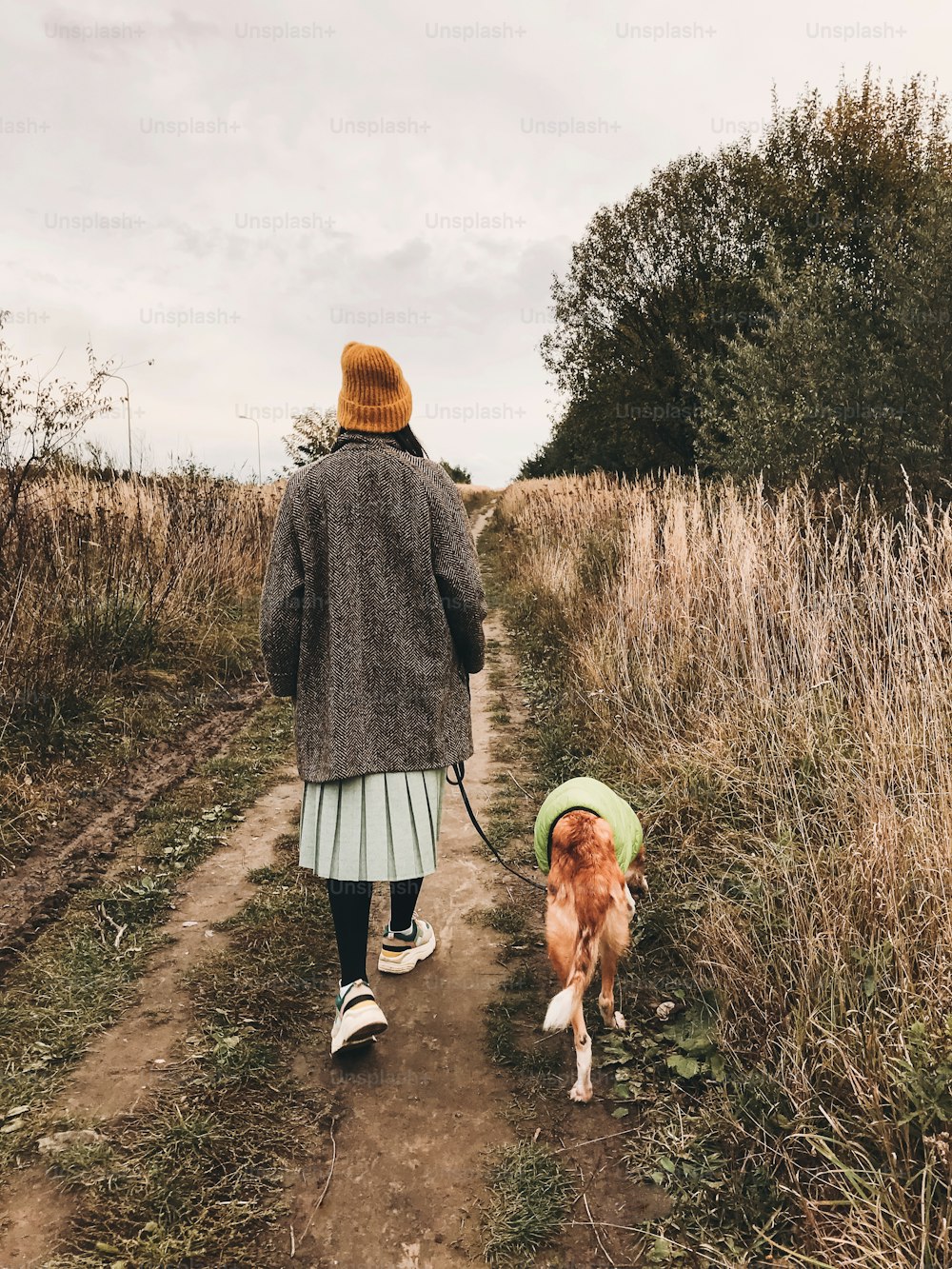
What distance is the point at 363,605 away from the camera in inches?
97.7

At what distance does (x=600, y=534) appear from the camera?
8461mm

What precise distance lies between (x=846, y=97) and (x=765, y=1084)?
20.9 metres

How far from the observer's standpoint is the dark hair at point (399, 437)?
254 cm

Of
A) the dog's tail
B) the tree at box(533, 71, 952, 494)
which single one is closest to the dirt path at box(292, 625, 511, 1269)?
the dog's tail

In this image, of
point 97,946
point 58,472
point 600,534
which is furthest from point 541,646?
point 97,946

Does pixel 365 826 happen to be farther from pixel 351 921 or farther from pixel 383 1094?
pixel 383 1094

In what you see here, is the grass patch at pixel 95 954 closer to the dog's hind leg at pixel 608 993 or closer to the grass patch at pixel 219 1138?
the grass patch at pixel 219 1138

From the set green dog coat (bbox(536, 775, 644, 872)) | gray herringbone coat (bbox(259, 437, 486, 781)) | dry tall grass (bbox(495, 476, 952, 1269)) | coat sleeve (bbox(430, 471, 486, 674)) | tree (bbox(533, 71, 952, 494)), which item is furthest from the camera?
tree (bbox(533, 71, 952, 494))

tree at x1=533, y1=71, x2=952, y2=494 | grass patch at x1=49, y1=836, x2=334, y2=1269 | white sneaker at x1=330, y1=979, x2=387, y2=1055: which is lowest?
grass patch at x1=49, y1=836, x2=334, y2=1269

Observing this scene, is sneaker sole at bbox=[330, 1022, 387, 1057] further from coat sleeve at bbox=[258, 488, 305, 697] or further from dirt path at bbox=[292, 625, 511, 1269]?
coat sleeve at bbox=[258, 488, 305, 697]

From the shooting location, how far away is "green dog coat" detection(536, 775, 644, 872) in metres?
2.71

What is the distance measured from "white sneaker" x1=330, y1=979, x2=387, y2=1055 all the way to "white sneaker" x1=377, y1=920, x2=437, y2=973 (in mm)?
464

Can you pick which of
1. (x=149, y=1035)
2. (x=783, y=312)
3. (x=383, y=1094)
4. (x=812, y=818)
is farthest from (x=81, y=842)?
(x=783, y=312)

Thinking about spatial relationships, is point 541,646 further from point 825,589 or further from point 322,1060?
point 322,1060
